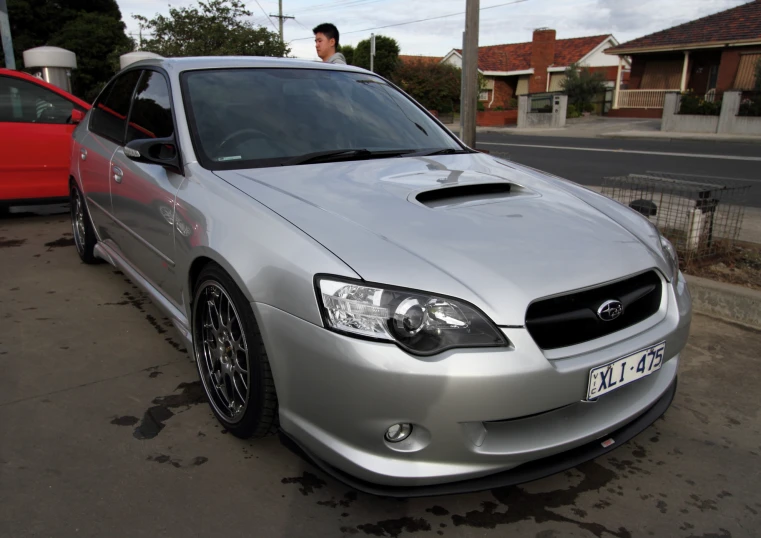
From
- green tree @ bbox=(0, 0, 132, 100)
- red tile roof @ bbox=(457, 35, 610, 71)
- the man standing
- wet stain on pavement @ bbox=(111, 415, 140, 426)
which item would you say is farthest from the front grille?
red tile roof @ bbox=(457, 35, 610, 71)

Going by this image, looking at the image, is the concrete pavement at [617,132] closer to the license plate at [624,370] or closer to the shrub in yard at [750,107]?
the shrub in yard at [750,107]

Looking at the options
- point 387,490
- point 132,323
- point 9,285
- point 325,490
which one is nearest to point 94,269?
point 9,285

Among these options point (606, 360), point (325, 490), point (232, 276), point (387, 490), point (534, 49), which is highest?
point (534, 49)

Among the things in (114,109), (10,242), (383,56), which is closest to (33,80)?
(10,242)

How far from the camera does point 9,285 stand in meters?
4.55

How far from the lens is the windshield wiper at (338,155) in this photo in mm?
2936

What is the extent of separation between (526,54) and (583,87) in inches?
494

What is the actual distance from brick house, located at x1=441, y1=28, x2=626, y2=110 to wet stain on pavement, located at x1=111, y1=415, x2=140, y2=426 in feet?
137

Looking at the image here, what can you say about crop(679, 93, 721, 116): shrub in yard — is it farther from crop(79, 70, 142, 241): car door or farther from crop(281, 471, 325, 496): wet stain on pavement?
crop(281, 471, 325, 496): wet stain on pavement

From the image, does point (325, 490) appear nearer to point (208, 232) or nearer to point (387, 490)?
point (387, 490)

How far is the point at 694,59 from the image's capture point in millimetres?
29859

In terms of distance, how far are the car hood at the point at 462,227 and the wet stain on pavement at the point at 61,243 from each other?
373 cm

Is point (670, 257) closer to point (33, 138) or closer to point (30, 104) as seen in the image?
point (33, 138)

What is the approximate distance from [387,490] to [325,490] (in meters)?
0.41
